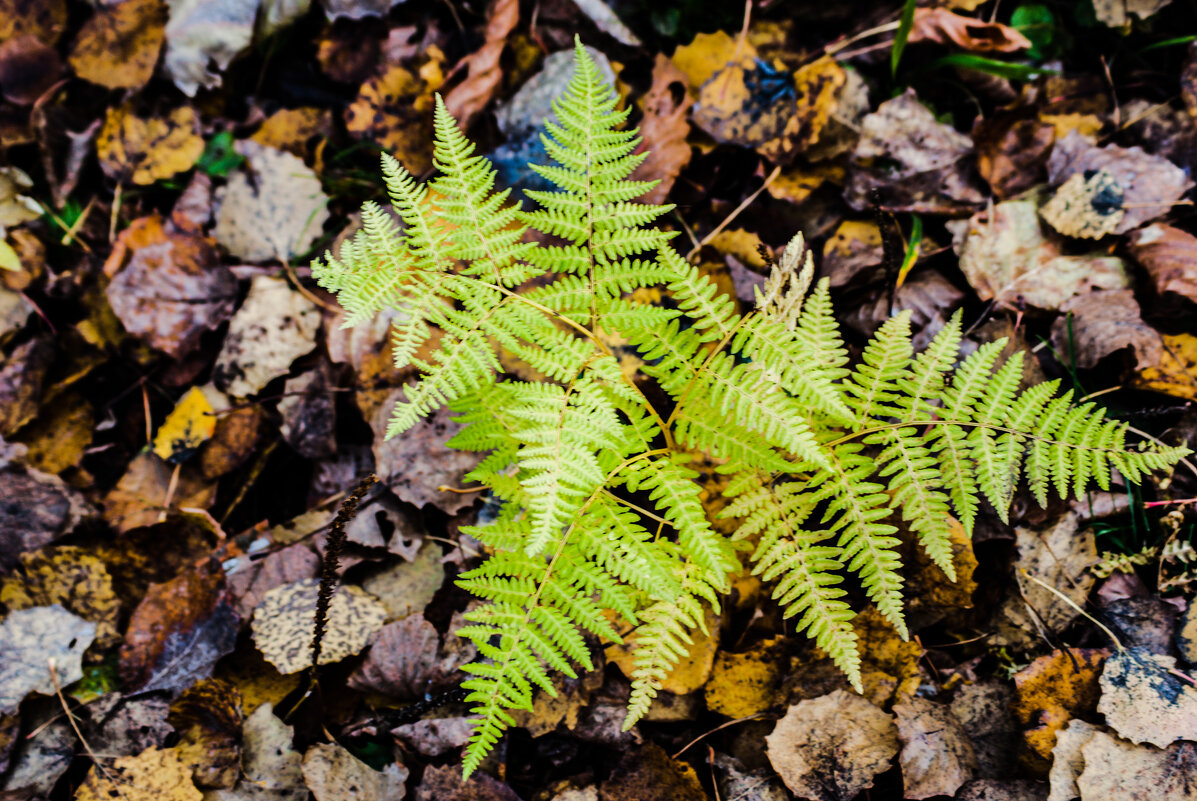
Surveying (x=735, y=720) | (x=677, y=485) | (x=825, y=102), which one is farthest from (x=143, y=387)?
(x=825, y=102)

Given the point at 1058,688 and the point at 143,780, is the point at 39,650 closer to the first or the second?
the point at 143,780

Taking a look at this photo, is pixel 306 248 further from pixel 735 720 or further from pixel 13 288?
pixel 735 720

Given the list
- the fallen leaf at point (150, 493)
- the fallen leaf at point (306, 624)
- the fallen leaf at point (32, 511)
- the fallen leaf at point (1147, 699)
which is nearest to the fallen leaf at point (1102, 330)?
the fallen leaf at point (1147, 699)

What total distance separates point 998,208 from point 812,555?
1497mm

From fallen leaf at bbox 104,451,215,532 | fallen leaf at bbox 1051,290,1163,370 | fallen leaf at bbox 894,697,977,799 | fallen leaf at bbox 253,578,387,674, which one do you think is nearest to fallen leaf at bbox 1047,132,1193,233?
fallen leaf at bbox 1051,290,1163,370

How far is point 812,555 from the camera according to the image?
1.73m

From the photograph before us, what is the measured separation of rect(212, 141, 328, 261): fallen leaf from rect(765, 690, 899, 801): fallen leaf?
8.36ft

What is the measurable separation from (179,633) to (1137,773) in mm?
2859

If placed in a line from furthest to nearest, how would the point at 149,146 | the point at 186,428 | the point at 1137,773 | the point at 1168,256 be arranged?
the point at 149,146, the point at 186,428, the point at 1168,256, the point at 1137,773

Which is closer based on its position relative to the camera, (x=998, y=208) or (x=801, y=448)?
(x=801, y=448)

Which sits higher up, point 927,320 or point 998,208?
point 998,208

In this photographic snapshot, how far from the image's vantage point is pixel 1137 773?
1686mm

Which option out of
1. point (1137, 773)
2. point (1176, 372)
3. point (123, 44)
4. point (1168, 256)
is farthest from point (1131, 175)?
point (123, 44)

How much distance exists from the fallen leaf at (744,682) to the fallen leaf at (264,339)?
196 centimetres
